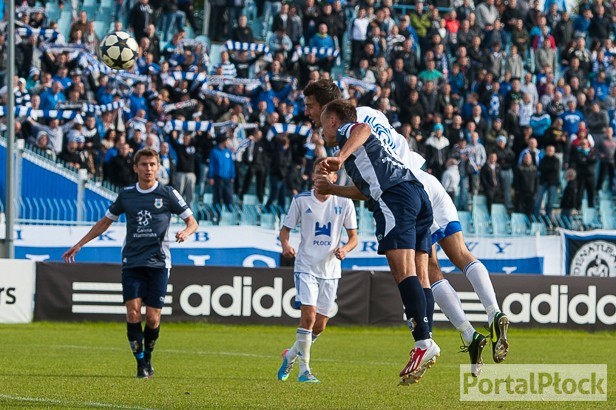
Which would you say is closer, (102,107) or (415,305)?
(415,305)

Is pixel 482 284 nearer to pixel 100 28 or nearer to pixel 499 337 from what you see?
pixel 499 337

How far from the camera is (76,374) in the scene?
11.8 meters

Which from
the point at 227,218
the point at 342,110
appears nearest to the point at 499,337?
the point at 342,110

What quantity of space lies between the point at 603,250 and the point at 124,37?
10.7 m

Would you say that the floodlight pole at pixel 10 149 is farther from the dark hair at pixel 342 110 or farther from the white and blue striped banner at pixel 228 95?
the dark hair at pixel 342 110

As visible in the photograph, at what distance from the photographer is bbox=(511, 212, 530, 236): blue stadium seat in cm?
2425

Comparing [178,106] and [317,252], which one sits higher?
[178,106]

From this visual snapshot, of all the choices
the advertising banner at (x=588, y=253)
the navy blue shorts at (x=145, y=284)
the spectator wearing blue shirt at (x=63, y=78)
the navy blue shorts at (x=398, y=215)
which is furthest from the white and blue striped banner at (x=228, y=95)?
the navy blue shorts at (x=398, y=215)

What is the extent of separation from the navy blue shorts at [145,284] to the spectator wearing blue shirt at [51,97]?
12.6 meters

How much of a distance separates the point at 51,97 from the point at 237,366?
39.6ft

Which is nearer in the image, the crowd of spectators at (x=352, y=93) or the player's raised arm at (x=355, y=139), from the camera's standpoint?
the player's raised arm at (x=355, y=139)

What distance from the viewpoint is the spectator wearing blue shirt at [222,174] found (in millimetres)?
A: 24281

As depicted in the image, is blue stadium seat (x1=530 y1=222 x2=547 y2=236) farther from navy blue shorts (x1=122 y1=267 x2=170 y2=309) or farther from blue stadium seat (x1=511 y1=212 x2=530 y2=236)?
navy blue shorts (x1=122 y1=267 x2=170 y2=309)

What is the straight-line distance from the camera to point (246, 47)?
28.1 metres
